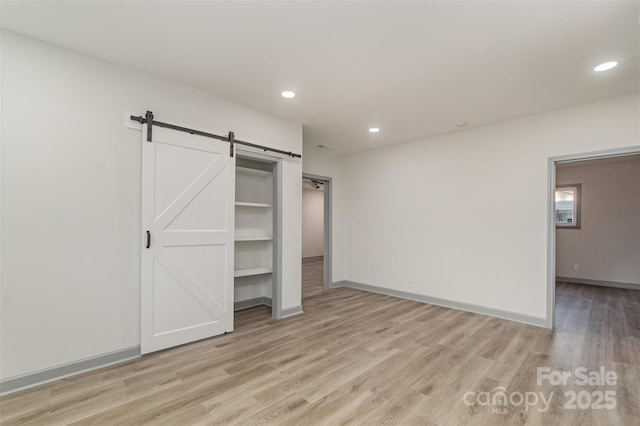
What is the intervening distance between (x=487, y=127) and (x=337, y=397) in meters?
4.17

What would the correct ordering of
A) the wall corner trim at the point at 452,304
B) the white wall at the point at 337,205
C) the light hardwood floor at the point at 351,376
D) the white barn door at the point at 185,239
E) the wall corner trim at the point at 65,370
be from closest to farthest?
1. the light hardwood floor at the point at 351,376
2. the wall corner trim at the point at 65,370
3. the white barn door at the point at 185,239
4. the wall corner trim at the point at 452,304
5. the white wall at the point at 337,205

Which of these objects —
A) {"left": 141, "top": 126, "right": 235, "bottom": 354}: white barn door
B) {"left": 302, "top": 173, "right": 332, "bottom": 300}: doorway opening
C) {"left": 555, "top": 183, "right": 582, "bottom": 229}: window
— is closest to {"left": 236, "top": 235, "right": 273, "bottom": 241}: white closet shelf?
{"left": 141, "top": 126, "right": 235, "bottom": 354}: white barn door

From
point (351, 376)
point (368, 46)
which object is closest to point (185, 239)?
point (351, 376)

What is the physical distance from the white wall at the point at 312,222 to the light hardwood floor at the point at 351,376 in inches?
248

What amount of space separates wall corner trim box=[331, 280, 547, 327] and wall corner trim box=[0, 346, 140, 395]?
12.6 feet

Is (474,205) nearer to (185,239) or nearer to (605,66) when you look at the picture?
(605,66)

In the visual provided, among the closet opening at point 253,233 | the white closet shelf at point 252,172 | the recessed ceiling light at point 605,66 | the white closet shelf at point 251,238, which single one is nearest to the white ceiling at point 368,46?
the recessed ceiling light at point 605,66

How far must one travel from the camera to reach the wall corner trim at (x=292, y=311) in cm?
410

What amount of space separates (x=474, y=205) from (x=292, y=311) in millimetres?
3182

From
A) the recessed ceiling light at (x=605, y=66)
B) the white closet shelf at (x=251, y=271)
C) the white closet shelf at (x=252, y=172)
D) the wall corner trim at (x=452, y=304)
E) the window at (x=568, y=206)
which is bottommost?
the wall corner trim at (x=452, y=304)

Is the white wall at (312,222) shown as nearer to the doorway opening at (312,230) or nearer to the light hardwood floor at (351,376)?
the doorway opening at (312,230)

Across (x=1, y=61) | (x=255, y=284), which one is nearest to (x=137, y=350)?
(x=255, y=284)

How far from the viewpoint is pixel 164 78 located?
9.98ft

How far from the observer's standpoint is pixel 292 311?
4.19 m
